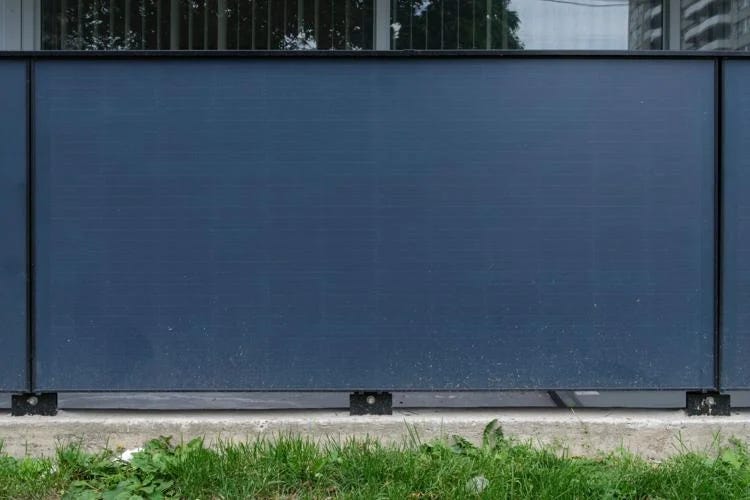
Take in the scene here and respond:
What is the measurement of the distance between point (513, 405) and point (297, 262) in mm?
1385

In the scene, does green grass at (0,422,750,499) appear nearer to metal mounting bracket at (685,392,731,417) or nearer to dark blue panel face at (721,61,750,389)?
metal mounting bracket at (685,392,731,417)

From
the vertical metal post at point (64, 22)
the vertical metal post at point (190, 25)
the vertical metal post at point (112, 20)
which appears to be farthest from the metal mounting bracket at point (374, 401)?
the vertical metal post at point (64, 22)

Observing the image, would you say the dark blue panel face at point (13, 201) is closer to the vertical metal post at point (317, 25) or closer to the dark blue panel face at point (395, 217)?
the dark blue panel face at point (395, 217)

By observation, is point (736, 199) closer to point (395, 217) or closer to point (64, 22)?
point (395, 217)

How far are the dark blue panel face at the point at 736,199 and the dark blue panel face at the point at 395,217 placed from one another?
3.6 inches

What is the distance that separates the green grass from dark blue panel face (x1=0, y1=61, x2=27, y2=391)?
0.67m

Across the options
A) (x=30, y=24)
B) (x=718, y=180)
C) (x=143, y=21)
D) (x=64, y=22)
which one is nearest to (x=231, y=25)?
(x=143, y=21)

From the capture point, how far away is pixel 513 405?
4059 mm

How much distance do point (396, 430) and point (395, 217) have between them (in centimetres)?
104

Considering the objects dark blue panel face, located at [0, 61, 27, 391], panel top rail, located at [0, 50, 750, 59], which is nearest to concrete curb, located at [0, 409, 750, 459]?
dark blue panel face, located at [0, 61, 27, 391]

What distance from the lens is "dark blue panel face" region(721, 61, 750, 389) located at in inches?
146

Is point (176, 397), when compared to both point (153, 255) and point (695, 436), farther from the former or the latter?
point (695, 436)

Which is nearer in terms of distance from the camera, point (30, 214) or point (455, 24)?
point (30, 214)

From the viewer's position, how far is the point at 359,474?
3406 mm
